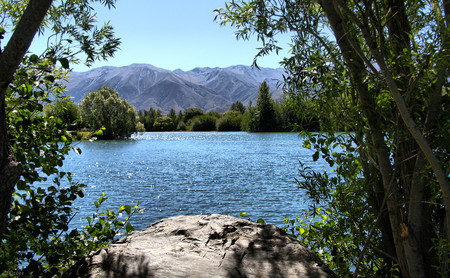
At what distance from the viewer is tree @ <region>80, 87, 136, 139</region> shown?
71.3m

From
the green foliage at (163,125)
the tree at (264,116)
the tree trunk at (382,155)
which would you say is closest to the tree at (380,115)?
the tree trunk at (382,155)

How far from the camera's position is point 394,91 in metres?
2.85

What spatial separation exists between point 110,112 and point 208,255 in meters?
75.1

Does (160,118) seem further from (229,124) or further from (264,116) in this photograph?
(264,116)

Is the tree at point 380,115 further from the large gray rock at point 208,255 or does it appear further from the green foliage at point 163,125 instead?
the green foliage at point 163,125

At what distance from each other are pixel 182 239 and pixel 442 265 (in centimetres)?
278

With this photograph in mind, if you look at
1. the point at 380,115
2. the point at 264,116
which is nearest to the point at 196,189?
the point at 380,115

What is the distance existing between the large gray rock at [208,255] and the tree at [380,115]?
913mm

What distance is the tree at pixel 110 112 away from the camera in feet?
234

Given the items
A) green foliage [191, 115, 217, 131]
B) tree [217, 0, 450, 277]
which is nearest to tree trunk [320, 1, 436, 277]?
tree [217, 0, 450, 277]

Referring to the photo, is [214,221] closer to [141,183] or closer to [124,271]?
[124,271]

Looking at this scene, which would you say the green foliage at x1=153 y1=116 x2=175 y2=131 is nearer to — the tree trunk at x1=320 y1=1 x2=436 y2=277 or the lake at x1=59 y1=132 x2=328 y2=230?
the lake at x1=59 y1=132 x2=328 y2=230

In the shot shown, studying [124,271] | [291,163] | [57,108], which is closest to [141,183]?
[291,163]

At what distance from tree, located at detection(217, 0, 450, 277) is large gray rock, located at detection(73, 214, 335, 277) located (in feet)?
3.00
